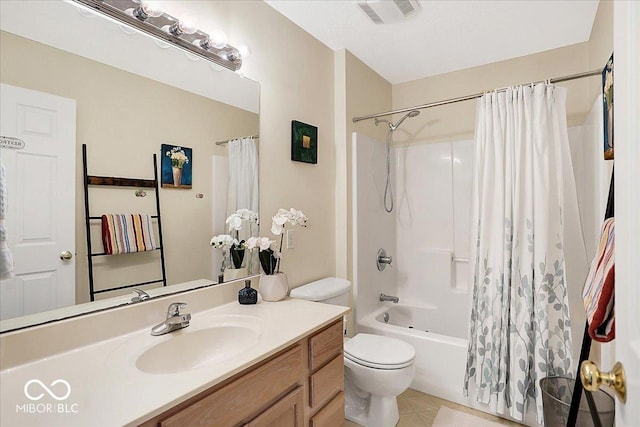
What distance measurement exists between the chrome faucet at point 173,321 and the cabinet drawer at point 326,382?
58cm

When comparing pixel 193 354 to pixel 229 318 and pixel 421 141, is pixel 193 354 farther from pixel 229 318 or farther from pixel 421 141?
pixel 421 141

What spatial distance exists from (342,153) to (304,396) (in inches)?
66.8

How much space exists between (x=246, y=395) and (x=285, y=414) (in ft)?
0.84

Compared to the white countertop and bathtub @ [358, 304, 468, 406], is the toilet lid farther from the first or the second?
the white countertop

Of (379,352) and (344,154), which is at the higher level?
(344,154)

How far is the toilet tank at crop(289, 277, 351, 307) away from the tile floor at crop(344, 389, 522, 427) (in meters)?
0.74

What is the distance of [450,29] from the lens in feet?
7.37

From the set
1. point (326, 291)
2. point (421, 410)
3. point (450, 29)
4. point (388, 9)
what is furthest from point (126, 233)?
point (450, 29)

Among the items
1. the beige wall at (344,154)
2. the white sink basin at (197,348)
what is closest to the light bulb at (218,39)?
the beige wall at (344,154)

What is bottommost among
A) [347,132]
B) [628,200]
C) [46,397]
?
[46,397]

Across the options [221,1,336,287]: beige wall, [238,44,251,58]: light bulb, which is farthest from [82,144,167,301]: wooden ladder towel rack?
[238,44,251,58]: light bulb

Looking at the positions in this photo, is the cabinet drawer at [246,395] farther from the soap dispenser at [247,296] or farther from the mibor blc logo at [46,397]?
the soap dispenser at [247,296]

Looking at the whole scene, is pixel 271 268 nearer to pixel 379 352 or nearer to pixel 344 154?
pixel 379 352

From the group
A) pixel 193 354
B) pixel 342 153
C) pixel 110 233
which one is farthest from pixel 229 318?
pixel 342 153
